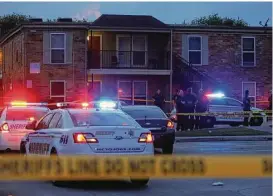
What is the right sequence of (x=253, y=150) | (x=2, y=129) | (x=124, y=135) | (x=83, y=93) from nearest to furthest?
(x=124, y=135) → (x=2, y=129) → (x=253, y=150) → (x=83, y=93)

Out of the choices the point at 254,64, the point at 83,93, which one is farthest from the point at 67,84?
the point at 254,64

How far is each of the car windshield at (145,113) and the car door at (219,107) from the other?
34.6 feet

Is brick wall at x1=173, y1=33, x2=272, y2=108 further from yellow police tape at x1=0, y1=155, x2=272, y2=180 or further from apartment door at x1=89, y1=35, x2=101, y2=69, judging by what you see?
yellow police tape at x1=0, y1=155, x2=272, y2=180

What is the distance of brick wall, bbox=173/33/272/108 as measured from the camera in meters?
34.6

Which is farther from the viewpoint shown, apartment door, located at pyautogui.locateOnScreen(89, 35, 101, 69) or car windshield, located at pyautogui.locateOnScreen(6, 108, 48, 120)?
apartment door, located at pyautogui.locateOnScreen(89, 35, 101, 69)

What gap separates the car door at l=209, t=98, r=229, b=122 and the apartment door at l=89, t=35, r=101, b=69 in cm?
864

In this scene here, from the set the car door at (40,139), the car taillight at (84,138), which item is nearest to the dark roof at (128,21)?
the car door at (40,139)

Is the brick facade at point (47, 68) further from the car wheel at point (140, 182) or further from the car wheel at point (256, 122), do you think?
the car wheel at point (140, 182)

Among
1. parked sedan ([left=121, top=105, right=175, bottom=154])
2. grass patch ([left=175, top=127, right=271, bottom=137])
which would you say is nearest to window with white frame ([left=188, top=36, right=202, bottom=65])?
grass patch ([left=175, top=127, right=271, bottom=137])

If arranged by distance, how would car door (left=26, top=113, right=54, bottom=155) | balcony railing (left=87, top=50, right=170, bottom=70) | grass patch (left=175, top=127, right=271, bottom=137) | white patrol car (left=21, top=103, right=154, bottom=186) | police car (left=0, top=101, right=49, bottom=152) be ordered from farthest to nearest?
1. balcony railing (left=87, top=50, right=170, bottom=70)
2. grass patch (left=175, top=127, right=271, bottom=137)
3. police car (left=0, top=101, right=49, bottom=152)
4. car door (left=26, top=113, right=54, bottom=155)
5. white patrol car (left=21, top=103, right=154, bottom=186)

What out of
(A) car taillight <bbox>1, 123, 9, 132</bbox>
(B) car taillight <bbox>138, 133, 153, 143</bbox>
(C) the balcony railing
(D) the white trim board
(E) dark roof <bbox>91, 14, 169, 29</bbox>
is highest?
(E) dark roof <bbox>91, 14, 169, 29</bbox>

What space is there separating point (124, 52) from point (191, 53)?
142 inches

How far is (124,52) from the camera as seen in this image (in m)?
34.5

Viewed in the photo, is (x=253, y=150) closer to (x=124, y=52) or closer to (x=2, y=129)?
(x=2, y=129)
